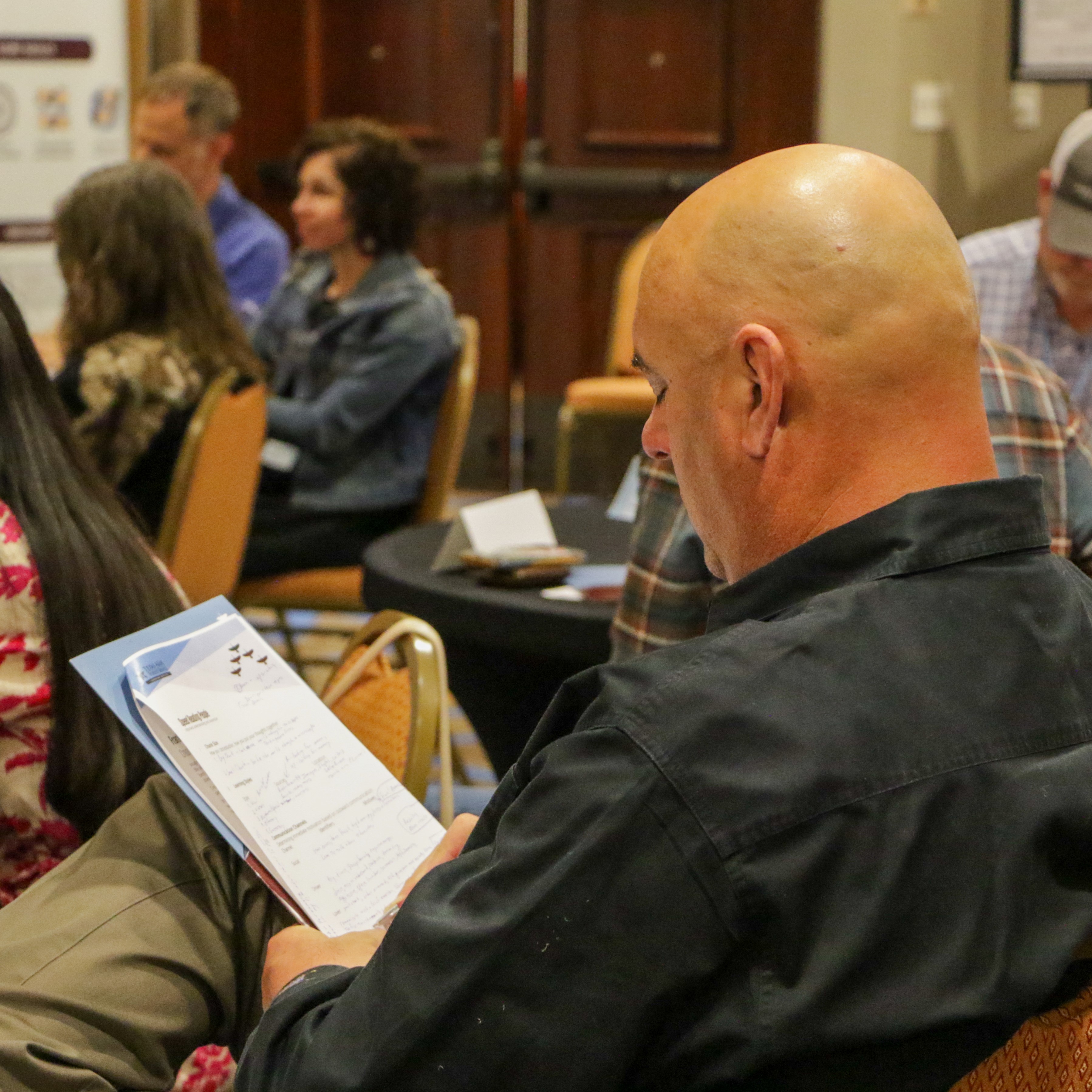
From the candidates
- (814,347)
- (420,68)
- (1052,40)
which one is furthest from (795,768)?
(420,68)

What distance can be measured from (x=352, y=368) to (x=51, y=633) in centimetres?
231

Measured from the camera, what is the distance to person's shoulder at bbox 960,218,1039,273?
2.96 metres

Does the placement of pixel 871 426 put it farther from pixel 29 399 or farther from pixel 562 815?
pixel 29 399

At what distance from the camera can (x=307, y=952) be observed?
1100 millimetres

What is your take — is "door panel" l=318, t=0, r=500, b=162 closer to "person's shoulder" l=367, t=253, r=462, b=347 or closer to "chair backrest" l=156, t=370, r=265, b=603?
"person's shoulder" l=367, t=253, r=462, b=347

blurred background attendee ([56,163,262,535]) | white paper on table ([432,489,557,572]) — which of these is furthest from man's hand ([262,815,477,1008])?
blurred background attendee ([56,163,262,535])

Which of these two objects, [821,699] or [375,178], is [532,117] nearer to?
[375,178]

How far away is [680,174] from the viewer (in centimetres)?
607

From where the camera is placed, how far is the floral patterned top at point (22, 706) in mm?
1445

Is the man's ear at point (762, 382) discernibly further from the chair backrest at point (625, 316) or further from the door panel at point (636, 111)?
the door panel at point (636, 111)

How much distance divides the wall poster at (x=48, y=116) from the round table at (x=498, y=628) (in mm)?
2359

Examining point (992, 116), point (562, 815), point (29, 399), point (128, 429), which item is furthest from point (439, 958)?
point (992, 116)

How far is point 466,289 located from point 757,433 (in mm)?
5518

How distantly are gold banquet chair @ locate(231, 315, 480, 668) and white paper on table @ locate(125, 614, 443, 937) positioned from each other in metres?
2.11
